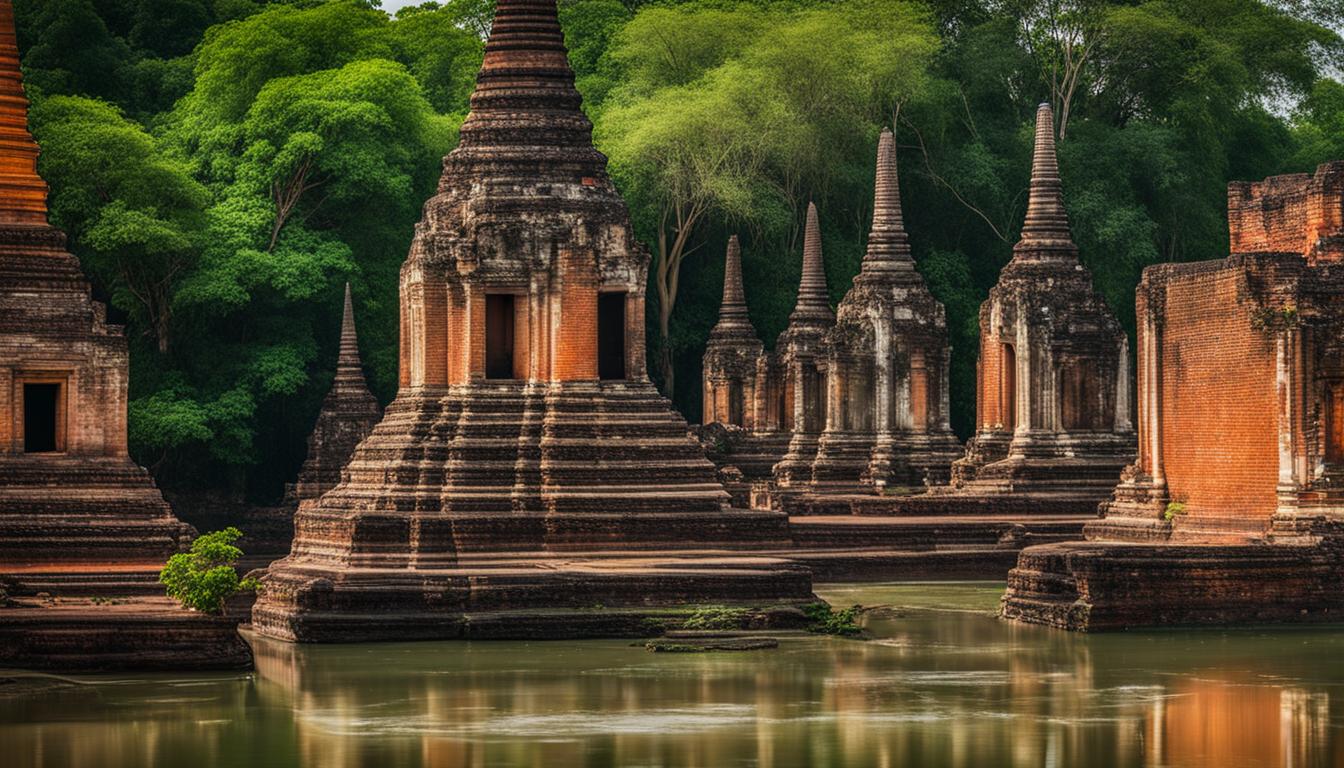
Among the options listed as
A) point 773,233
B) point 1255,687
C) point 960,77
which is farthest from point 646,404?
point 960,77

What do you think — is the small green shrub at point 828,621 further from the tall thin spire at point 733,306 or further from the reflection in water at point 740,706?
the tall thin spire at point 733,306

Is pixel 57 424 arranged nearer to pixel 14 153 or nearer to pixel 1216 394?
pixel 14 153

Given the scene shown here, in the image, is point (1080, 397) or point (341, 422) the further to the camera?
point (341, 422)

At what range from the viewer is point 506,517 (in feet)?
99.3

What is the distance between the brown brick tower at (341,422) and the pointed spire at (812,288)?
9314 mm

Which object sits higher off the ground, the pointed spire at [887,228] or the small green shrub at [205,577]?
the pointed spire at [887,228]

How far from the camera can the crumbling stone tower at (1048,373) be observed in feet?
141

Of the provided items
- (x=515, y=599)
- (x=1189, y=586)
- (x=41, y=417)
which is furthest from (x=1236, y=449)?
(x=41, y=417)

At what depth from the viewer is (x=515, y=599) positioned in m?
27.8

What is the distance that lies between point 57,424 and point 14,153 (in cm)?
338

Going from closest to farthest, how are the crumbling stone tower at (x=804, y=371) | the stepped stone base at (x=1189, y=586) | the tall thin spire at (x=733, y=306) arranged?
1. the stepped stone base at (x=1189, y=586)
2. the crumbling stone tower at (x=804, y=371)
3. the tall thin spire at (x=733, y=306)

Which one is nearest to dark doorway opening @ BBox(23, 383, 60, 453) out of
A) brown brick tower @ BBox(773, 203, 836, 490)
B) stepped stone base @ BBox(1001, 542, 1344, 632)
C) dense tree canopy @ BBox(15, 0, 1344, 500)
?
dense tree canopy @ BBox(15, 0, 1344, 500)

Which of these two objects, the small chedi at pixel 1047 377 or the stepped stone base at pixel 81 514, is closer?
the stepped stone base at pixel 81 514

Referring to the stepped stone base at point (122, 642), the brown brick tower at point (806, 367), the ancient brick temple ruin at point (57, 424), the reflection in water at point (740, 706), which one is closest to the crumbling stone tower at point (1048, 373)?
the brown brick tower at point (806, 367)
